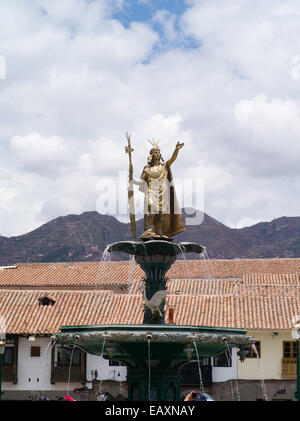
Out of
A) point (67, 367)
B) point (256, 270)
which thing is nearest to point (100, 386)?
point (67, 367)

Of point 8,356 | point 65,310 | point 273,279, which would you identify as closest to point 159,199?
point 65,310

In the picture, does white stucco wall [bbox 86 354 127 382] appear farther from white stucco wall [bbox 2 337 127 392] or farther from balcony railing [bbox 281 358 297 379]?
balcony railing [bbox 281 358 297 379]

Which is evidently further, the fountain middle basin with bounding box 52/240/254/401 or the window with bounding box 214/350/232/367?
the window with bounding box 214/350/232/367

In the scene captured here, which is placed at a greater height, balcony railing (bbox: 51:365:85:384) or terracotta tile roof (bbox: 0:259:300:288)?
terracotta tile roof (bbox: 0:259:300:288)

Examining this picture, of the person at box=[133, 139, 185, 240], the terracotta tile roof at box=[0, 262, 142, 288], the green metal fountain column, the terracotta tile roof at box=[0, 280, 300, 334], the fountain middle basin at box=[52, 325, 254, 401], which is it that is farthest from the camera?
the terracotta tile roof at box=[0, 262, 142, 288]

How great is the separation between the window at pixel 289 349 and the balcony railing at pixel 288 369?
0.19 meters

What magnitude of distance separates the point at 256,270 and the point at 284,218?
104m

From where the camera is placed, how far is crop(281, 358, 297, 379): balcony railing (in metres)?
35.2

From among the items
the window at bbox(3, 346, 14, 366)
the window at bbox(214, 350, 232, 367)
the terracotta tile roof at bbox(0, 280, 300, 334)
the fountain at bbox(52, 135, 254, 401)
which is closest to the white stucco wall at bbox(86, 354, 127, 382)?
the terracotta tile roof at bbox(0, 280, 300, 334)

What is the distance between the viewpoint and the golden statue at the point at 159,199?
16.5 meters

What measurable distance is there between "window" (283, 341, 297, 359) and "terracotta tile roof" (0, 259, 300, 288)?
10805 millimetres

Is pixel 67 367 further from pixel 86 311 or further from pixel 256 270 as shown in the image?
pixel 256 270

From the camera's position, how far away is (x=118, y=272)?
1903 inches
